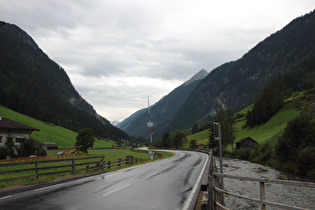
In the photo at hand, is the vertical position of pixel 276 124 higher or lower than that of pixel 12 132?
higher

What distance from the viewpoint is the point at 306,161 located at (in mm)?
30625

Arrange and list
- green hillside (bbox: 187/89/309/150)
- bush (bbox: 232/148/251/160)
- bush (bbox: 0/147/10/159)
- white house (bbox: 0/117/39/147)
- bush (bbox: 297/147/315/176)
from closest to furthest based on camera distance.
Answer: bush (bbox: 297/147/315/176) → bush (bbox: 0/147/10/159) → white house (bbox: 0/117/39/147) → bush (bbox: 232/148/251/160) → green hillside (bbox: 187/89/309/150)

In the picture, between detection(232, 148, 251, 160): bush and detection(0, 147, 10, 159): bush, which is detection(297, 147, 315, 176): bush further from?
detection(0, 147, 10, 159): bush

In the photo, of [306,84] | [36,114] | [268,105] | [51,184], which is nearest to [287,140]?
[51,184]

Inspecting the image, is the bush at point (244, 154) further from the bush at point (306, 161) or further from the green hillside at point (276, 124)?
the bush at point (306, 161)

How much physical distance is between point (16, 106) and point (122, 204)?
487 feet

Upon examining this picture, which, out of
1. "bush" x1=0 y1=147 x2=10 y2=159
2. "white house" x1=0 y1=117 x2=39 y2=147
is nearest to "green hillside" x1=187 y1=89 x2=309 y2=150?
"bush" x1=0 y1=147 x2=10 y2=159

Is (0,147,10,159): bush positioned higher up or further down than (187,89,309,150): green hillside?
further down

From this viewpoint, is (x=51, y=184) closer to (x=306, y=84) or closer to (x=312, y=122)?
(x=312, y=122)

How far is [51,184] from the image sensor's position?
12.4 m

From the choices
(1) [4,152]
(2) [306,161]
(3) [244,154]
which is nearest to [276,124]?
(3) [244,154]

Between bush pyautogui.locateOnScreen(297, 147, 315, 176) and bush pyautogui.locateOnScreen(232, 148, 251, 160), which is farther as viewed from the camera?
bush pyautogui.locateOnScreen(232, 148, 251, 160)

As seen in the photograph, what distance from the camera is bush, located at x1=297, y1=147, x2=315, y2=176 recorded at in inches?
1175

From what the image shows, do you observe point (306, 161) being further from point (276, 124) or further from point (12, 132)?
point (276, 124)
